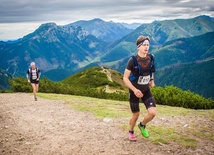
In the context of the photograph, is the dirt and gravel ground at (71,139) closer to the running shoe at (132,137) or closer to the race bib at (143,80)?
the running shoe at (132,137)

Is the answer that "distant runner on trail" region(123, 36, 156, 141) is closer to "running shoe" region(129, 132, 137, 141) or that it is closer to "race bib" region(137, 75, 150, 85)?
"race bib" region(137, 75, 150, 85)

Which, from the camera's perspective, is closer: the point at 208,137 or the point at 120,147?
the point at 120,147

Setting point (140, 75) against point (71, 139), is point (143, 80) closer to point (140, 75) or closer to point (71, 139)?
point (140, 75)

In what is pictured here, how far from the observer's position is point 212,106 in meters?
26.3

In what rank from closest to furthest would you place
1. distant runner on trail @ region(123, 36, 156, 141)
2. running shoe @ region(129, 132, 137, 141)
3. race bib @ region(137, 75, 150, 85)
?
distant runner on trail @ region(123, 36, 156, 141), race bib @ region(137, 75, 150, 85), running shoe @ region(129, 132, 137, 141)

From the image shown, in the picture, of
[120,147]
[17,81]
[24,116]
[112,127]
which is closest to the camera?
[120,147]

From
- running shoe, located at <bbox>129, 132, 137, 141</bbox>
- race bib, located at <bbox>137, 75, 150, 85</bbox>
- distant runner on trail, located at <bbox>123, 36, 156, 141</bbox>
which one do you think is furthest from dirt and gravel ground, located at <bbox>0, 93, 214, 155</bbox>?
race bib, located at <bbox>137, 75, 150, 85</bbox>

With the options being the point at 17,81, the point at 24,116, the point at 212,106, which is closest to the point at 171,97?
the point at 212,106

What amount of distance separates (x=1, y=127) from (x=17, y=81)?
90.8 ft

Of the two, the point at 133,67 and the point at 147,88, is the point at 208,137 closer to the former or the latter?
the point at 147,88

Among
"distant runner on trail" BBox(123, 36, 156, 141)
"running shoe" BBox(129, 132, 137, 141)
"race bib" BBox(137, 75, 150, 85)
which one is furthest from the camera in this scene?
"running shoe" BBox(129, 132, 137, 141)

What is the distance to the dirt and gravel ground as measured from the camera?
8422mm

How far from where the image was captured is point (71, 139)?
984 centimetres

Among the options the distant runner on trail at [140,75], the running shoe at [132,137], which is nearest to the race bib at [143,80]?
the distant runner on trail at [140,75]
